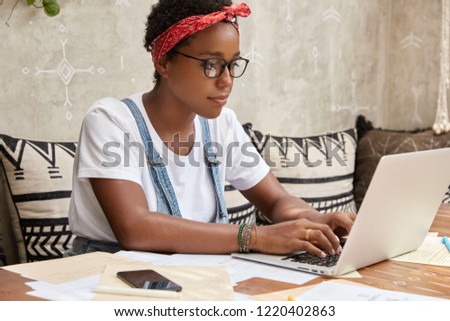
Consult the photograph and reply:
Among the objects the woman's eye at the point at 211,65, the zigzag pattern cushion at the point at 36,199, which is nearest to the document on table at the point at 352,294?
the woman's eye at the point at 211,65

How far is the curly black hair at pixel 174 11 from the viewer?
1545 mm

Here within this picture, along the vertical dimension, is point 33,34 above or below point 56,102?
above

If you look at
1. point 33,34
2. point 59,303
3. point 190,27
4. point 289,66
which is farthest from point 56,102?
point 59,303

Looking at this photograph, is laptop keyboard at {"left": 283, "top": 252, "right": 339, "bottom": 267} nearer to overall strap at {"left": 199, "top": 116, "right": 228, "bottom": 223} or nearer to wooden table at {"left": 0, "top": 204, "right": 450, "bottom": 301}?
wooden table at {"left": 0, "top": 204, "right": 450, "bottom": 301}

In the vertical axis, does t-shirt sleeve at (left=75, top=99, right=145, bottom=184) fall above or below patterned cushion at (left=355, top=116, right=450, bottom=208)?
above

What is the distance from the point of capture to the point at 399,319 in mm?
906

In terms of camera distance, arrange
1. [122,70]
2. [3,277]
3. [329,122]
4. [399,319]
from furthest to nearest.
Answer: [329,122], [122,70], [3,277], [399,319]

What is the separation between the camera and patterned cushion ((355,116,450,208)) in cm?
289

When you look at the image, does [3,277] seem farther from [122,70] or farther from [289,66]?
[289,66]

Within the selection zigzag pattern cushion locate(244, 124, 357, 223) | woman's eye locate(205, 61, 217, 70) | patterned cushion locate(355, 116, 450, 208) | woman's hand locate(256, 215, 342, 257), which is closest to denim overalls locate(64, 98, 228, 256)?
woman's eye locate(205, 61, 217, 70)

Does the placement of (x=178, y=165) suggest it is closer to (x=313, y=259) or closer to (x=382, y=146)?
(x=313, y=259)

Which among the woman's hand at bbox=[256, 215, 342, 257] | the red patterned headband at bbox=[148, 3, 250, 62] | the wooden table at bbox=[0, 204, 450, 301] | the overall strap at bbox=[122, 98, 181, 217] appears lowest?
the wooden table at bbox=[0, 204, 450, 301]

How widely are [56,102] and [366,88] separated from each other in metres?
1.78

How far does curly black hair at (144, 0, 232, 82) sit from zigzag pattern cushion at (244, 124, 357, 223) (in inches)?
42.7
